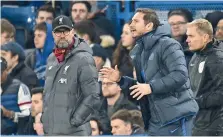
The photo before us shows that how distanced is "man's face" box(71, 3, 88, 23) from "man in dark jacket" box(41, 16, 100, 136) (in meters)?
3.99

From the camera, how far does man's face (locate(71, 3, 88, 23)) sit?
13000mm

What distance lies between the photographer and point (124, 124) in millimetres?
10859

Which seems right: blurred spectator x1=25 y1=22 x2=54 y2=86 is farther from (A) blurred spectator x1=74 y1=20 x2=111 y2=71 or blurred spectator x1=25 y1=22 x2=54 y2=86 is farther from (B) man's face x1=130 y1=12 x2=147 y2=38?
(B) man's face x1=130 y1=12 x2=147 y2=38

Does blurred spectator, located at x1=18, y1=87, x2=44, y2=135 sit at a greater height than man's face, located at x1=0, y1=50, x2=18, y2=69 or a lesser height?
lesser

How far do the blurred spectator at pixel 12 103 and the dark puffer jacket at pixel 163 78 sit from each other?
2993 millimetres

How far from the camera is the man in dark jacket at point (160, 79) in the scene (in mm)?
8672

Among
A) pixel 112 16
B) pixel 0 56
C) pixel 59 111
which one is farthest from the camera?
pixel 112 16

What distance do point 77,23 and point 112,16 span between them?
140 centimetres

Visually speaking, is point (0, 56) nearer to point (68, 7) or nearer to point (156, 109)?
point (68, 7)

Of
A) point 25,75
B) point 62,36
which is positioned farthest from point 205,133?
point 25,75

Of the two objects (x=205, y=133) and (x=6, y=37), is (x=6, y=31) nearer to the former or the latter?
(x=6, y=37)

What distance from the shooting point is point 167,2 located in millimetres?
12531

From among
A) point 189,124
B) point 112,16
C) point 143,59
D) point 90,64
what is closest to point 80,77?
point 90,64

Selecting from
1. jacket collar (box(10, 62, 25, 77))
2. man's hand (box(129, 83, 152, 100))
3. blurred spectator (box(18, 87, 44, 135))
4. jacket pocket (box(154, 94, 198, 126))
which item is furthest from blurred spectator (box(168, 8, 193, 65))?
man's hand (box(129, 83, 152, 100))
